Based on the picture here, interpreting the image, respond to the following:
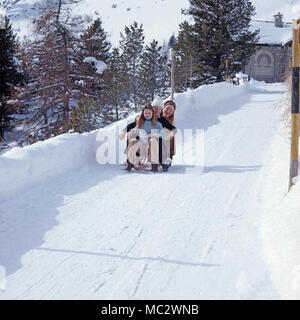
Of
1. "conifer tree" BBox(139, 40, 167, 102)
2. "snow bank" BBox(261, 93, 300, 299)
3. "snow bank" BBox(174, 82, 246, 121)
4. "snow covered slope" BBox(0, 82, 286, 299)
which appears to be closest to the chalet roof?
"conifer tree" BBox(139, 40, 167, 102)

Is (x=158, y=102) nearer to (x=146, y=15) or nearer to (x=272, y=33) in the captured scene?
(x=272, y=33)

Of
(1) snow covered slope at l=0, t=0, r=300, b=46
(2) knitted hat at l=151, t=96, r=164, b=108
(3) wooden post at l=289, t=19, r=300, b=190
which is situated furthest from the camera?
(1) snow covered slope at l=0, t=0, r=300, b=46

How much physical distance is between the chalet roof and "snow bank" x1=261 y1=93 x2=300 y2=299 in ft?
134

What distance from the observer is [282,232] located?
3.47 meters

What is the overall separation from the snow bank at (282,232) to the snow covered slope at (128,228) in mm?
81

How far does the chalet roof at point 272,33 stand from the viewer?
42.8 meters

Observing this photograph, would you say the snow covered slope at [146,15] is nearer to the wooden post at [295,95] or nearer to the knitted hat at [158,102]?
the knitted hat at [158,102]

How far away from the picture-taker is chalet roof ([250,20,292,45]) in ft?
141

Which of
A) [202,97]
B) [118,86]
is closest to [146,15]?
[118,86]

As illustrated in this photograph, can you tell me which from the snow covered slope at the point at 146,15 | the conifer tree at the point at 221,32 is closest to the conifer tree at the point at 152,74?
the conifer tree at the point at 221,32

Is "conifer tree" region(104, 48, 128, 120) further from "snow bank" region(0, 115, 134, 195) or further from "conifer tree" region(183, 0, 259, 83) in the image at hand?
"snow bank" region(0, 115, 134, 195)

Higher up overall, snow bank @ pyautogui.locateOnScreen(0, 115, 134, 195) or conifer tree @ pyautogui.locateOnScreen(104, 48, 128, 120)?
conifer tree @ pyautogui.locateOnScreen(104, 48, 128, 120)

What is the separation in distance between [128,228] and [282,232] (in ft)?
4.97
